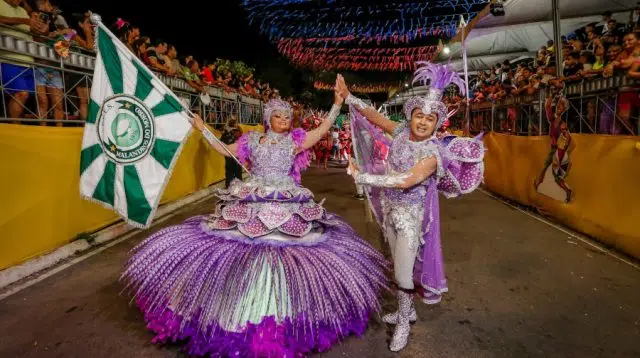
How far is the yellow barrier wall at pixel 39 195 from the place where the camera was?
4.24 metres

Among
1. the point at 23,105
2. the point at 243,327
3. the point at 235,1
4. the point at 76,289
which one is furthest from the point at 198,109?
the point at 235,1

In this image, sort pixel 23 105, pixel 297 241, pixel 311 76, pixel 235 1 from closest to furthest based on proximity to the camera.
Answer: pixel 297 241 < pixel 23 105 < pixel 235 1 < pixel 311 76

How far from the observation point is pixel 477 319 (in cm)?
353

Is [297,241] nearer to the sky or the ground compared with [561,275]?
nearer to the sky

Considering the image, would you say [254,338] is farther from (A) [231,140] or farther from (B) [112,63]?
(A) [231,140]

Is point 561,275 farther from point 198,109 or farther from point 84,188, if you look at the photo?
point 198,109

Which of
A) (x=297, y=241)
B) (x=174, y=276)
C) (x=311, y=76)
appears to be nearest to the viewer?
(x=174, y=276)

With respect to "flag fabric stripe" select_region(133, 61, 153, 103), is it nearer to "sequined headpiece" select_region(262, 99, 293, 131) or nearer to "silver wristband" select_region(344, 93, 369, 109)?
"sequined headpiece" select_region(262, 99, 293, 131)

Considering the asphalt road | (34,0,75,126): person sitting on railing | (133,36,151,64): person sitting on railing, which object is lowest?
the asphalt road

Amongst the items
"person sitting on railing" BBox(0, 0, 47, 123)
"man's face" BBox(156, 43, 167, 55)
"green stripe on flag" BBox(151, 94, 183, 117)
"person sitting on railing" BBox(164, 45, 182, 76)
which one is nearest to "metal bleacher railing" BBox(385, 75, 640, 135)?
"green stripe on flag" BBox(151, 94, 183, 117)

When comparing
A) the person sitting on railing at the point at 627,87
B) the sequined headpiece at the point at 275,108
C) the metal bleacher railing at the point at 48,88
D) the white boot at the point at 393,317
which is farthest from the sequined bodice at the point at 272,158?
the person sitting on railing at the point at 627,87

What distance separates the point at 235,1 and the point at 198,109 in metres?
13.3

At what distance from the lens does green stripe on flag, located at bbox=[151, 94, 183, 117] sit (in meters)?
3.45

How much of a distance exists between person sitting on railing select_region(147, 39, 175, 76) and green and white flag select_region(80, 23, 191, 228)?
5446 mm
